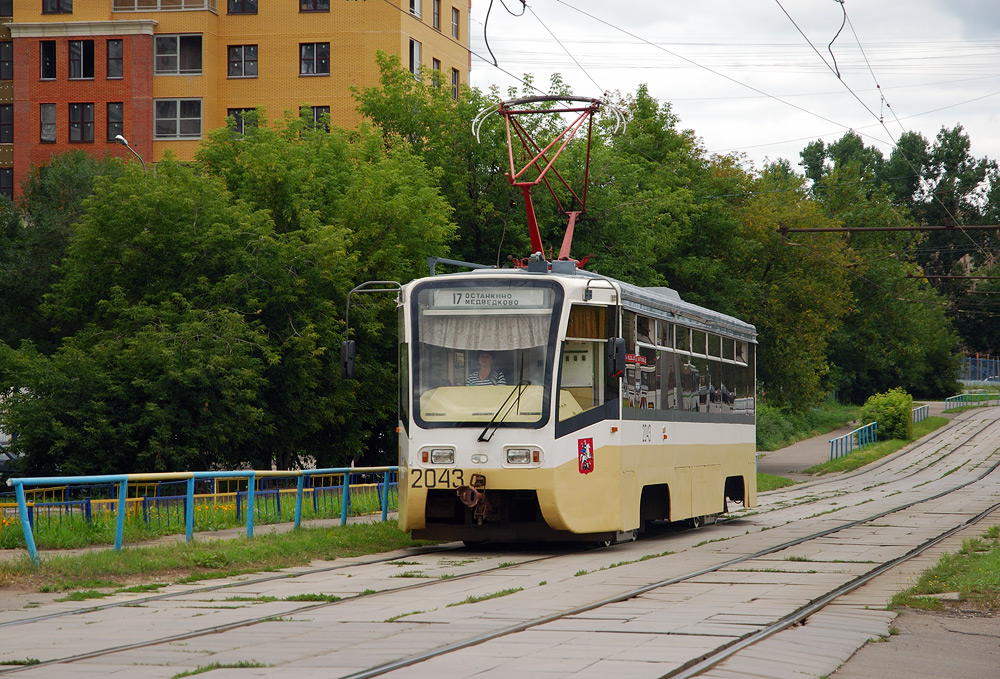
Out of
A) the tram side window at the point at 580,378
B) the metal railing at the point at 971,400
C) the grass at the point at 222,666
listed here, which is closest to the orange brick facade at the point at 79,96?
the tram side window at the point at 580,378

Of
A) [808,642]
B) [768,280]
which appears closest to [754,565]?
[808,642]

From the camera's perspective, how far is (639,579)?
43.7ft

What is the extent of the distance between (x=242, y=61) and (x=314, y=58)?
11.2ft

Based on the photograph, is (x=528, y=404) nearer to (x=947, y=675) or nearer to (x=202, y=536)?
(x=202, y=536)

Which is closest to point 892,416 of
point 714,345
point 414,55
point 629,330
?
point 414,55

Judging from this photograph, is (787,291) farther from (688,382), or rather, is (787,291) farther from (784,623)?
(784,623)

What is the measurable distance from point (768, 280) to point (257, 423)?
25.5 meters

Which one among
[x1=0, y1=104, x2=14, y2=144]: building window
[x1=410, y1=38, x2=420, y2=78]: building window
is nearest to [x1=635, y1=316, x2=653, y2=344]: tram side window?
[x1=410, y1=38, x2=420, y2=78]: building window

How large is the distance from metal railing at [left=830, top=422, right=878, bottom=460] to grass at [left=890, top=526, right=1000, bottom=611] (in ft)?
124

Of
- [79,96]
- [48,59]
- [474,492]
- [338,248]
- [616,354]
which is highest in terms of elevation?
[48,59]

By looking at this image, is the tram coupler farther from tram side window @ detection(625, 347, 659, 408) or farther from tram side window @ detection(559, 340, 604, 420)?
tram side window @ detection(625, 347, 659, 408)

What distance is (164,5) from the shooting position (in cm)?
5516

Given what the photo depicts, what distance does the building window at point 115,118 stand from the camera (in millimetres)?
55750

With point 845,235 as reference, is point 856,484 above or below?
below
